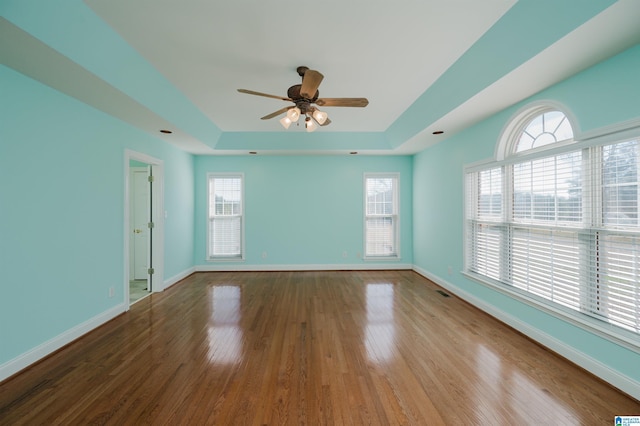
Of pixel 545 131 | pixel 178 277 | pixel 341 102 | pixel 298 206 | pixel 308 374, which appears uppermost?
pixel 341 102

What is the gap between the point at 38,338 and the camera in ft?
7.35

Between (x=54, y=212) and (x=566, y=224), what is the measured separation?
4836mm

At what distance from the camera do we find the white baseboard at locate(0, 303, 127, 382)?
201cm

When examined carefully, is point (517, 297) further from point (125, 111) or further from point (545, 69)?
point (125, 111)

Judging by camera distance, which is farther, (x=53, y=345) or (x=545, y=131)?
(x=545, y=131)

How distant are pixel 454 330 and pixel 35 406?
364 centimetres

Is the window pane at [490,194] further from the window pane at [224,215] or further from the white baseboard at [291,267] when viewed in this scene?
the window pane at [224,215]

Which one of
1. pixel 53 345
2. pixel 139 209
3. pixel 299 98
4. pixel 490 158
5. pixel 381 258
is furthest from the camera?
pixel 381 258

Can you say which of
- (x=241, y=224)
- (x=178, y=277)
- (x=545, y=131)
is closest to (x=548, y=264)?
(x=545, y=131)

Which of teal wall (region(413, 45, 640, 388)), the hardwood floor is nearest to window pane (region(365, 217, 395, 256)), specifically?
teal wall (region(413, 45, 640, 388))

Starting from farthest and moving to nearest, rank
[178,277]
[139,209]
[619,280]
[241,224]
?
[241,224], [178,277], [139,209], [619,280]

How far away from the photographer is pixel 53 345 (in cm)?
236

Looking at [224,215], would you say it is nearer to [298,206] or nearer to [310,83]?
[298,206]

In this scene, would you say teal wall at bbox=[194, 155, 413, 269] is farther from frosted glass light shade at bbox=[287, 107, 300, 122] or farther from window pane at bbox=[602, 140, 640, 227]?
window pane at bbox=[602, 140, 640, 227]
